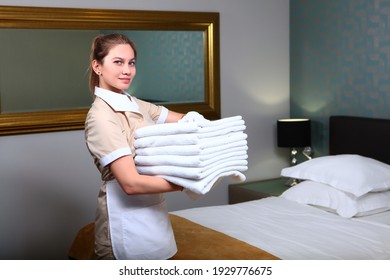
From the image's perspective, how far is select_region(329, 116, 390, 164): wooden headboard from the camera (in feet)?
11.9

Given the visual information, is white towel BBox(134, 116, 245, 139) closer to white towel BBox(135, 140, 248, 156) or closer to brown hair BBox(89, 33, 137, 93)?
white towel BBox(135, 140, 248, 156)

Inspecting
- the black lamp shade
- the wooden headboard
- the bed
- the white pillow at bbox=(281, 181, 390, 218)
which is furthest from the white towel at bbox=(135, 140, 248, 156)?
the black lamp shade

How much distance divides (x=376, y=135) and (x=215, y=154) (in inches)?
86.6

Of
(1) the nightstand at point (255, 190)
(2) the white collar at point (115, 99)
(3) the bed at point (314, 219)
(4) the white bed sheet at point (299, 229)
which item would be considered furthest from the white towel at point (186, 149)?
(1) the nightstand at point (255, 190)

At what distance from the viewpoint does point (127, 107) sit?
6.13 feet

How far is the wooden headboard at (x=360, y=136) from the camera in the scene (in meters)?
3.64

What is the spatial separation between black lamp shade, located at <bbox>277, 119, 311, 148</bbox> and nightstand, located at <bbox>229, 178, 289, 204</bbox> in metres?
0.31

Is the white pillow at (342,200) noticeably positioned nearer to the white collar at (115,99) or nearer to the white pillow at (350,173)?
the white pillow at (350,173)

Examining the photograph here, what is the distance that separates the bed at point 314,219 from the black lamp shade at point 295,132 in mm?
434

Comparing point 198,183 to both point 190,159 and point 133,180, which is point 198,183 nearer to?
point 190,159

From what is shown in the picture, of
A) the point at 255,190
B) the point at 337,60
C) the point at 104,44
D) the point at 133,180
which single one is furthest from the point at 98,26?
the point at 133,180

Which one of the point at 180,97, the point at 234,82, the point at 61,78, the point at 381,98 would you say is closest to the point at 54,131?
the point at 61,78

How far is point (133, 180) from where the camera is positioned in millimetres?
1729

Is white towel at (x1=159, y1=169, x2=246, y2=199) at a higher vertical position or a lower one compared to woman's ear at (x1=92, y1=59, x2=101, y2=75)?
lower
